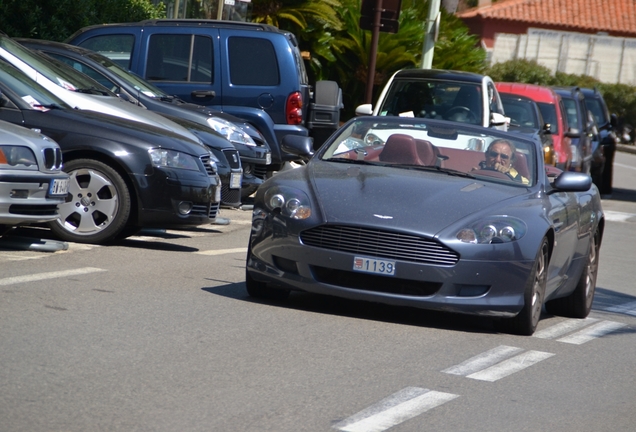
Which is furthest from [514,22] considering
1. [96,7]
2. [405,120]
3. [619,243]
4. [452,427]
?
[452,427]

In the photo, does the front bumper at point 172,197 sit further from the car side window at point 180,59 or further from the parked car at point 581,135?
the parked car at point 581,135

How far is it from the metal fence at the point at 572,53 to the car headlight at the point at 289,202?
5017 cm

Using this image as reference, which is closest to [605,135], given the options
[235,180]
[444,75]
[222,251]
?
[444,75]

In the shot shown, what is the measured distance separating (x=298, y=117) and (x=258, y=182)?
1.70 meters

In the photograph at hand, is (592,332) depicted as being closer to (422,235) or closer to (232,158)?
(422,235)

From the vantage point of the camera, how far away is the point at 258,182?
14258 millimetres

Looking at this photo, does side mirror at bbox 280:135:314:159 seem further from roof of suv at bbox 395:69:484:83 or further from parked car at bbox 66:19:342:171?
roof of suv at bbox 395:69:484:83

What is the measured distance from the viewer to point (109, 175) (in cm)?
1010

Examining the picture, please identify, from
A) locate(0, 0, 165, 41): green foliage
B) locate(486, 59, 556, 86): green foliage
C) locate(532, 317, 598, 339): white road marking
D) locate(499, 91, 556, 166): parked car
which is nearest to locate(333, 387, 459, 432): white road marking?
locate(532, 317, 598, 339): white road marking

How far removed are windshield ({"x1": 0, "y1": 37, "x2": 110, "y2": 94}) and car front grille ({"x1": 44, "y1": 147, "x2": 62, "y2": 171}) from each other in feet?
7.25

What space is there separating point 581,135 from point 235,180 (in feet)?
33.5

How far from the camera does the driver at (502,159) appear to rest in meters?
8.83

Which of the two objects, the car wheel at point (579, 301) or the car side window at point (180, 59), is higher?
the car side window at point (180, 59)

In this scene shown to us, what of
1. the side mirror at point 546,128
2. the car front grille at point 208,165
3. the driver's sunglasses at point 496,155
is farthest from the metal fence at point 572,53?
the driver's sunglasses at point 496,155
